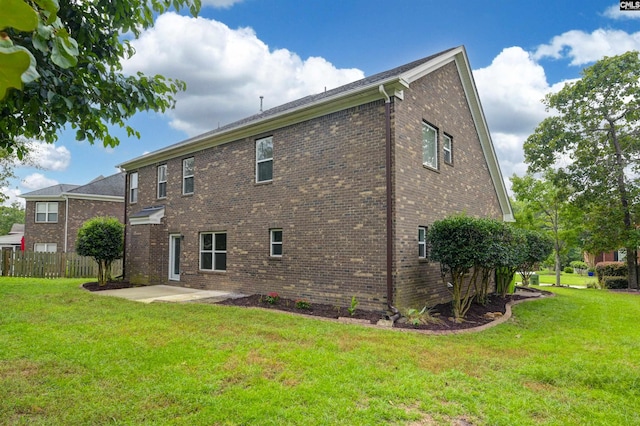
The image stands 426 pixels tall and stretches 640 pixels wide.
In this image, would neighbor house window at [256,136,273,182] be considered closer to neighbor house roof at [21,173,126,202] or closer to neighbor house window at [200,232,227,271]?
neighbor house window at [200,232,227,271]

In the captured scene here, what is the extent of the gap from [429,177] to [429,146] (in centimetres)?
103

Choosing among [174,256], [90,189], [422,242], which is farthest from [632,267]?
[90,189]

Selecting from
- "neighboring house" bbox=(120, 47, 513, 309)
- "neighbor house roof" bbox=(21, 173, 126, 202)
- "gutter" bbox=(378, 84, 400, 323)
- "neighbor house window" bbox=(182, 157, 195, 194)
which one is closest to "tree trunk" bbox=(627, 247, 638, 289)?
"neighboring house" bbox=(120, 47, 513, 309)

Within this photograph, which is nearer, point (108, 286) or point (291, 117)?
point (291, 117)

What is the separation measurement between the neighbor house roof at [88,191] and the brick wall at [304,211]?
14.7 meters

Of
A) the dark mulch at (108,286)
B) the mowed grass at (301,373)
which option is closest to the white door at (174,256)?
the dark mulch at (108,286)

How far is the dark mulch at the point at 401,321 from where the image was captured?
8.07 m

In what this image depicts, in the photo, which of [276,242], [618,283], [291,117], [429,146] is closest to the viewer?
[291,117]

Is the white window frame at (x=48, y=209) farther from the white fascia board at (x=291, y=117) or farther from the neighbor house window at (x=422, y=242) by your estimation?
the neighbor house window at (x=422, y=242)

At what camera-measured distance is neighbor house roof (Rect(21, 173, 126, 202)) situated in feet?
82.9

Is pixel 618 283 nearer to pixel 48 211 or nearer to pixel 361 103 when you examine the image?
pixel 361 103

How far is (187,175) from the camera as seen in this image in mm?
14781

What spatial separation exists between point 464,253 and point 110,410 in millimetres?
6959

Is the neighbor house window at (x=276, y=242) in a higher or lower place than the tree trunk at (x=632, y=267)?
higher
